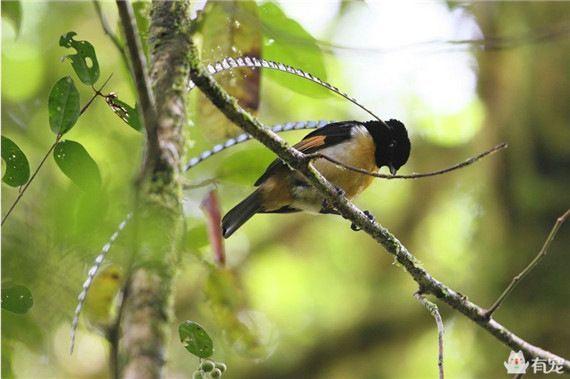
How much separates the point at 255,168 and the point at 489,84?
149 inches

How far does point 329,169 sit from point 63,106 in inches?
87.7

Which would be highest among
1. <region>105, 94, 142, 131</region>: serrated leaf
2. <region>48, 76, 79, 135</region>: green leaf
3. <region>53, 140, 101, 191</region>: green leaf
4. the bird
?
the bird

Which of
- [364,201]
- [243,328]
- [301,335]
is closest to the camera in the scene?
[243,328]

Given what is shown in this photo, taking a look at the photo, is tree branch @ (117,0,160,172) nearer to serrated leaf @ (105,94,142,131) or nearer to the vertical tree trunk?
the vertical tree trunk

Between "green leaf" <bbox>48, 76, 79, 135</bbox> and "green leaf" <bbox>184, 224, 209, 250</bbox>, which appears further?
"green leaf" <bbox>184, 224, 209, 250</bbox>

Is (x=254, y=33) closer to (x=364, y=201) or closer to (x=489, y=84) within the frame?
(x=489, y=84)

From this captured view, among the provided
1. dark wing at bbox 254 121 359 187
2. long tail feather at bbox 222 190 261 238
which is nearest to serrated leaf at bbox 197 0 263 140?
long tail feather at bbox 222 190 261 238

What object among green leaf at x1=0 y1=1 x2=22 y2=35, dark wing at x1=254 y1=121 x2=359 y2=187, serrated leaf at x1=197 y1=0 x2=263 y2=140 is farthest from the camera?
dark wing at x1=254 y1=121 x2=359 y2=187

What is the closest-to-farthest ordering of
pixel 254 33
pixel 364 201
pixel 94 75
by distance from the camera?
pixel 94 75
pixel 254 33
pixel 364 201

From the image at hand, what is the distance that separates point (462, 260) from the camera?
5.99 meters

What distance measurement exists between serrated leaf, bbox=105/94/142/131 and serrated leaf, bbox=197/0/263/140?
0.47m

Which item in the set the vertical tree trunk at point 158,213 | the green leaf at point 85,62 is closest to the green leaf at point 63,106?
the green leaf at point 85,62

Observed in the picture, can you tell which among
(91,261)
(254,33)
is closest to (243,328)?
(254,33)

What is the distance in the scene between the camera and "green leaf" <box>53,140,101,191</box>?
1.52 meters
